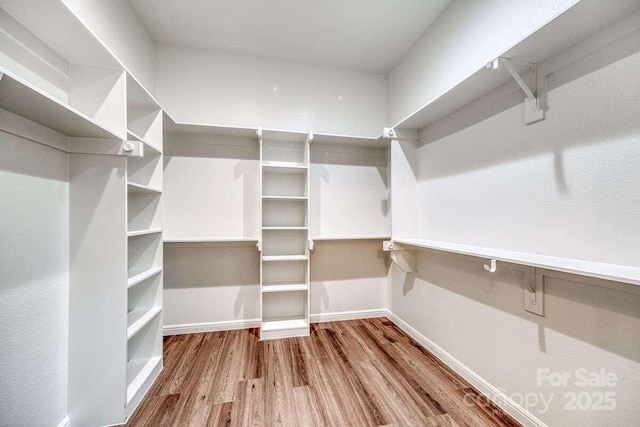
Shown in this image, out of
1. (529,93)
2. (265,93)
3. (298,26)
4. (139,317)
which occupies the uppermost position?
(298,26)

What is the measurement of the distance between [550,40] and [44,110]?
2.27 m

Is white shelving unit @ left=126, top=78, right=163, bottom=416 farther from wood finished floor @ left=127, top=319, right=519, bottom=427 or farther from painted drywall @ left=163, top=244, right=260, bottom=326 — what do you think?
painted drywall @ left=163, top=244, right=260, bottom=326

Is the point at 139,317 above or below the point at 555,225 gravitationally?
below

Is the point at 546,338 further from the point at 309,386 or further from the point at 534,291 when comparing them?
the point at 309,386

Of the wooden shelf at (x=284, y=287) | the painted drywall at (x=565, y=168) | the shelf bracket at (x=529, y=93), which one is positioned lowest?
the wooden shelf at (x=284, y=287)

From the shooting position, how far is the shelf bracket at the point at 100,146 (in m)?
1.39

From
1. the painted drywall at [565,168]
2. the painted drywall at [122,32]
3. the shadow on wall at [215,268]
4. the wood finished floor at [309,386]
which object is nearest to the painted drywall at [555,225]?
the painted drywall at [565,168]

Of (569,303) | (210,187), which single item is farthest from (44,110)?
(569,303)

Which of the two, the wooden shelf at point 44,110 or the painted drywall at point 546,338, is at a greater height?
the wooden shelf at point 44,110

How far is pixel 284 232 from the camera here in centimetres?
269

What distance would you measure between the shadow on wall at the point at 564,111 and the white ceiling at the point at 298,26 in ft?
3.38

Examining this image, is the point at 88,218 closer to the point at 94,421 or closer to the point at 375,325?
the point at 94,421

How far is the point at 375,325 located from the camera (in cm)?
272

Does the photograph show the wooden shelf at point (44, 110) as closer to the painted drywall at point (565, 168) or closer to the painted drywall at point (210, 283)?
the painted drywall at point (210, 283)
